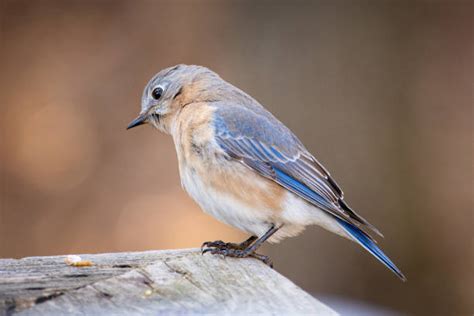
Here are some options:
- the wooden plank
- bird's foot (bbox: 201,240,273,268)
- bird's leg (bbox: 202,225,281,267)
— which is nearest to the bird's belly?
bird's leg (bbox: 202,225,281,267)

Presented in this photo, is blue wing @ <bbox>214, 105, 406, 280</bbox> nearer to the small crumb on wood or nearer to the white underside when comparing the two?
the white underside

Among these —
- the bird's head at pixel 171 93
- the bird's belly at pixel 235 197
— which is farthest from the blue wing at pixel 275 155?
the bird's head at pixel 171 93

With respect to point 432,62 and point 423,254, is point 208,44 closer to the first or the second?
point 432,62

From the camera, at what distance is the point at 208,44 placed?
9867 mm

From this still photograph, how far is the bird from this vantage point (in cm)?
541

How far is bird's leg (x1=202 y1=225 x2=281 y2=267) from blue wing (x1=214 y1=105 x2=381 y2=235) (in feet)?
1.39

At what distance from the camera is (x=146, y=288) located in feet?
11.1

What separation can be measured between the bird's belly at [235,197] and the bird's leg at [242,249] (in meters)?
0.11

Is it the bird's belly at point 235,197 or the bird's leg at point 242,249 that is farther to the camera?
the bird's belly at point 235,197

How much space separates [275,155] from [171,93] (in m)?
1.04

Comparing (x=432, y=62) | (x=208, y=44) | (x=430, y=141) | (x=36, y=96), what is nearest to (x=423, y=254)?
(x=430, y=141)

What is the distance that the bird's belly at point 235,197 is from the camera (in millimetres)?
5383

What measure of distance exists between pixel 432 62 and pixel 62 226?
483 cm

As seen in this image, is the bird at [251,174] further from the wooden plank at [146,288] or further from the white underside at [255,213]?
the wooden plank at [146,288]
